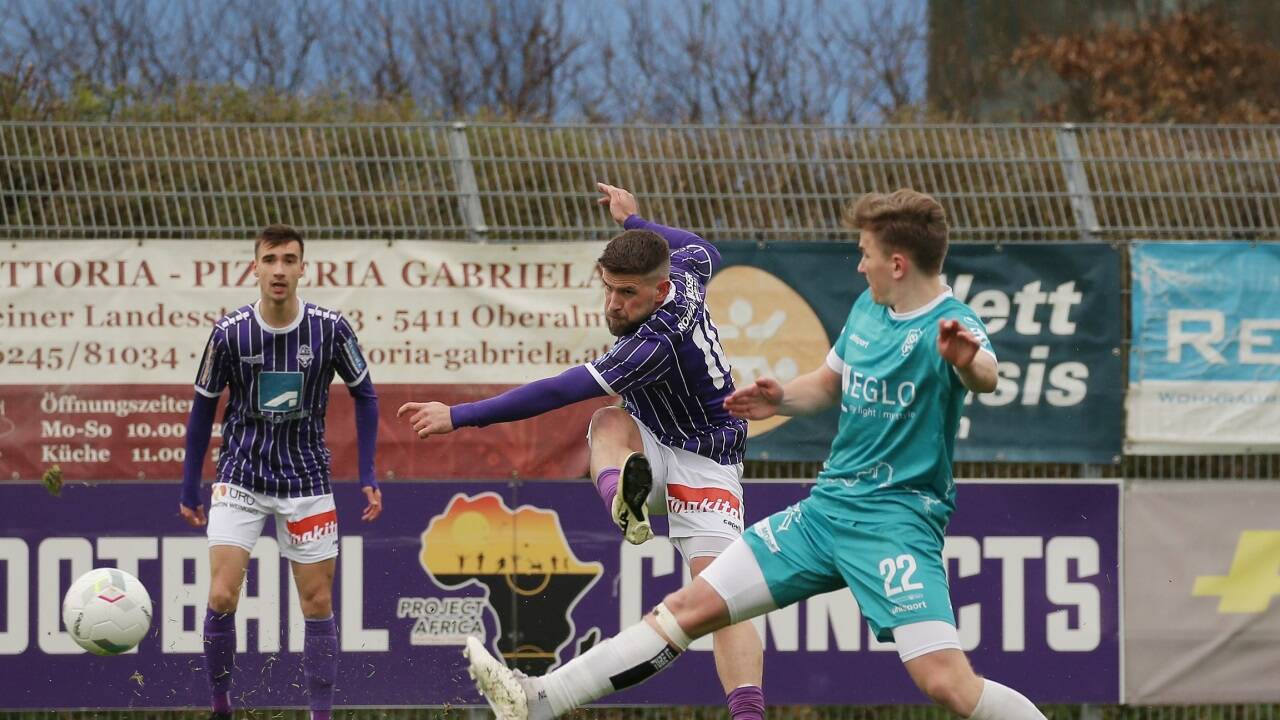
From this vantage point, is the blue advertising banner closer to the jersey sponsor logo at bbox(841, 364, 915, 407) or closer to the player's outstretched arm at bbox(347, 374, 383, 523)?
the player's outstretched arm at bbox(347, 374, 383, 523)

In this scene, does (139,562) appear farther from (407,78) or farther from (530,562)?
(407,78)

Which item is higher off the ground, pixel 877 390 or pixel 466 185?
pixel 466 185

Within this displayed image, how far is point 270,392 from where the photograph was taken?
7164 millimetres

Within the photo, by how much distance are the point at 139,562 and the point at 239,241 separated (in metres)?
1.77

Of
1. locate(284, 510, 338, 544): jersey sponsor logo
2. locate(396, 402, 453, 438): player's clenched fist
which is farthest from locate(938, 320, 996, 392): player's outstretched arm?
→ locate(284, 510, 338, 544): jersey sponsor logo

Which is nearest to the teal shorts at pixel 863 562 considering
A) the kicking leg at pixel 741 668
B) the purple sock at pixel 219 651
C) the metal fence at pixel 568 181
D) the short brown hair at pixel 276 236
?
the kicking leg at pixel 741 668

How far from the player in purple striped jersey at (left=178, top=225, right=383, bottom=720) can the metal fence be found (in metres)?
1.15

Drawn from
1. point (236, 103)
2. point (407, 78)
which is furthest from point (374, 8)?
point (236, 103)

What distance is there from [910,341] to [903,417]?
0.81 ft

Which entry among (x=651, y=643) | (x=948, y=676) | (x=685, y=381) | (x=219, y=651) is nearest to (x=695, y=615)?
(x=651, y=643)

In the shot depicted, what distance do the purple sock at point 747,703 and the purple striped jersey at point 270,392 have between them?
235 cm

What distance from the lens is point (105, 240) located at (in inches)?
320

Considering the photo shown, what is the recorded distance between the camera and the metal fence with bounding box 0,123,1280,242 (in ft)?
27.3

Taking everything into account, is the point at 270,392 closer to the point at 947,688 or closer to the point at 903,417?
the point at 903,417
